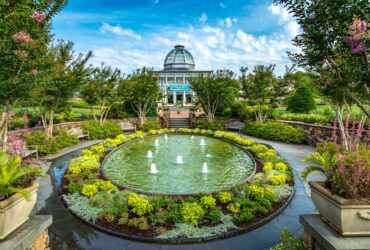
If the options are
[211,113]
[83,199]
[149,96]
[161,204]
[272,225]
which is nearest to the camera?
[272,225]

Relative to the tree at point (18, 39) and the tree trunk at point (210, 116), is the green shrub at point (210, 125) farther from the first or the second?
the tree at point (18, 39)

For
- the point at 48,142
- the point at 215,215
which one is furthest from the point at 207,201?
the point at 48,142

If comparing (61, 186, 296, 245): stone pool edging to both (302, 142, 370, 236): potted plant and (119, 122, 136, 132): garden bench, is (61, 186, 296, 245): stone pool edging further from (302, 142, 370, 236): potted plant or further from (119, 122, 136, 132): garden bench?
(119, 122, 136, 132): garden bench

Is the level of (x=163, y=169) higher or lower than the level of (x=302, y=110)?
lower

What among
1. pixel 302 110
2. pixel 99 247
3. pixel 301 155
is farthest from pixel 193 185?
A: pixel 302 110

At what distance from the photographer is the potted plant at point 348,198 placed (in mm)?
2740

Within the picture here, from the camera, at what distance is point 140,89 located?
20516 millimetres

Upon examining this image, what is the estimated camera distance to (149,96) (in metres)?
21.2

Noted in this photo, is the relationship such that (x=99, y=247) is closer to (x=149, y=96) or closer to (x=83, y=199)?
(x=83, y=199)

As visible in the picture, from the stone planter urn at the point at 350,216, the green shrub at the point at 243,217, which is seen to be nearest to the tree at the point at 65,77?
the green shrub at the point at 243,217

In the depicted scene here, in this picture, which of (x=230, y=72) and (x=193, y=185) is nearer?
(x=193, y=185)

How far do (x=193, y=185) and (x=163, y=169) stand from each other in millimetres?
2302

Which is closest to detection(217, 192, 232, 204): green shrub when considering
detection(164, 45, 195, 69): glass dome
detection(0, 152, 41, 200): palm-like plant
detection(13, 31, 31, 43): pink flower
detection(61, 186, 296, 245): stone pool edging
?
detection(61, 186, 296, 245): stone pool edging

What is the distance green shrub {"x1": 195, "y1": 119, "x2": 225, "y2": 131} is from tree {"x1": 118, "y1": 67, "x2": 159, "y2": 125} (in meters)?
4.92
